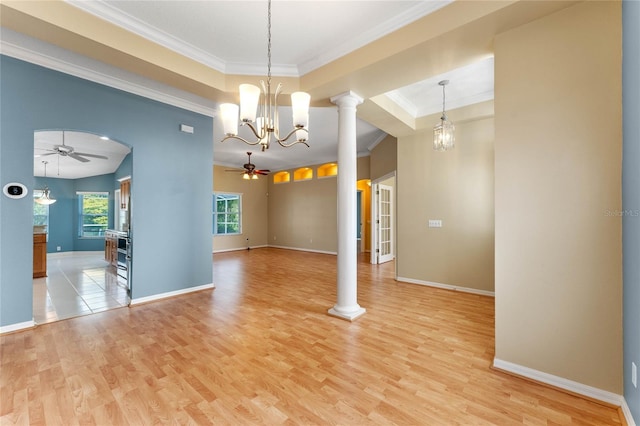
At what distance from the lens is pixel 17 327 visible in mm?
2719

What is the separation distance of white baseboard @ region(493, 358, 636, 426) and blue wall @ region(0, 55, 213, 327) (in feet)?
14.0

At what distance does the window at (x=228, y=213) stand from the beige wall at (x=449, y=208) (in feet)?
22.1

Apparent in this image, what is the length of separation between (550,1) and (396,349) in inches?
120

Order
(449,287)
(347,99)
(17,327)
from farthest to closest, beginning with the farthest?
(449,287)
(347,99)
(17,327)

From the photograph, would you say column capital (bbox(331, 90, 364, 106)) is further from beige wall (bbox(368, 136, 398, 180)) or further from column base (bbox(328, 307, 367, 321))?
column base (bbox(328, 307, 367, 321))

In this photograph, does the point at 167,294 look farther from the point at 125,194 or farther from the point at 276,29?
the point at 125,194

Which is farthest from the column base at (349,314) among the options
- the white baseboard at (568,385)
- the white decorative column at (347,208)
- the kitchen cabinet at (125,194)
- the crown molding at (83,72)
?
the kitchen cabinet at (125,194)

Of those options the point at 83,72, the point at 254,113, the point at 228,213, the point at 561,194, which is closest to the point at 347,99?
the point at 254,113

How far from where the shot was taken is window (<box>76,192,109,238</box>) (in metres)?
8.79

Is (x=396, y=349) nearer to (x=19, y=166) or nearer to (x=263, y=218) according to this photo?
(x=19, y=166)

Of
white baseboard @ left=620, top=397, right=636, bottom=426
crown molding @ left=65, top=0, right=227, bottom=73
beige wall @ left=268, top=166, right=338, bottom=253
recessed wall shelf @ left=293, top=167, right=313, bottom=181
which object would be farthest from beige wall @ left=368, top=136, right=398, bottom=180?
white baseboard @ left=620, top=397, right=636, bottom=426

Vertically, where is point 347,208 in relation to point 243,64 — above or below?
below

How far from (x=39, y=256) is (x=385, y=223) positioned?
8.07 meters

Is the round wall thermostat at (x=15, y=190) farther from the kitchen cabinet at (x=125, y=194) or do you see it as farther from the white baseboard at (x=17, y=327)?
the kitchen cabinet at (x=125, y=194)
